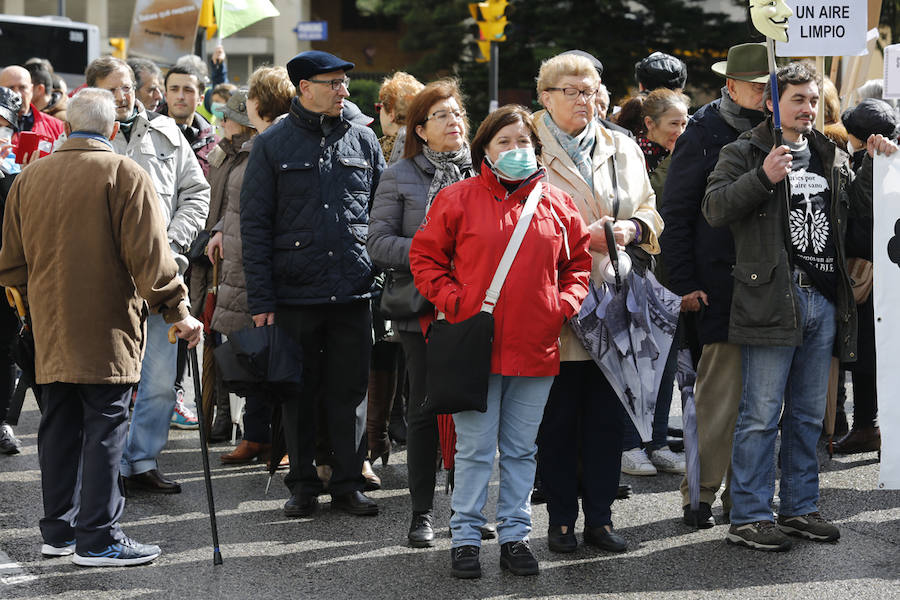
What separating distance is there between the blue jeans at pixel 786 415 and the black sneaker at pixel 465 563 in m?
1.28

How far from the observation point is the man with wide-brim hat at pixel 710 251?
19.2ft

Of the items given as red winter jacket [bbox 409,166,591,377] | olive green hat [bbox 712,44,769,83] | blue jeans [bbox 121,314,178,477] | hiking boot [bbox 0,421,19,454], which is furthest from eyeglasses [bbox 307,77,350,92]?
hiking boot [bbox 0,421,19,454]

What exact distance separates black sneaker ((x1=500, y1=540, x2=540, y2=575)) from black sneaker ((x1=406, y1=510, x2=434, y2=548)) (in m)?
0.49

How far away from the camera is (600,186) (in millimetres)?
5770


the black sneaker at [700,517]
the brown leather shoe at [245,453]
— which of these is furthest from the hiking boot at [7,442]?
the black sneaker at [700,517]

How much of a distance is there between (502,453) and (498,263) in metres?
0.84

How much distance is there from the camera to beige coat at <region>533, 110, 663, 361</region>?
18.8ft

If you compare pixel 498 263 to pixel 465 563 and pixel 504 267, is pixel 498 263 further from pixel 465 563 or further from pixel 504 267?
pixel 465 563

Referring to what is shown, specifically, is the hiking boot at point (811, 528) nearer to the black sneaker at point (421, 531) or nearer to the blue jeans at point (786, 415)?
the blue jeans at point (786, 415)

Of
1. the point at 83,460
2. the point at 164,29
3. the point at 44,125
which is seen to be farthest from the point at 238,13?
the point at 83,460

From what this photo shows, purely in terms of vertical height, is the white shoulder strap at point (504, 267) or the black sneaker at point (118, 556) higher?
the white shoulder strap at point (504, 267)

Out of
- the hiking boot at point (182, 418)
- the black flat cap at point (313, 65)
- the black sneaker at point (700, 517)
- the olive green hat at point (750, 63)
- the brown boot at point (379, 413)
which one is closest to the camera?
the olive green hat at point (750, 63)

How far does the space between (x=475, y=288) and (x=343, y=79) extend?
166 centimetres

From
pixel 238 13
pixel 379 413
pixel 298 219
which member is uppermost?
pixel 238 13
